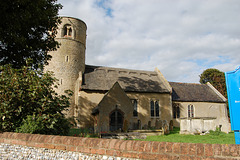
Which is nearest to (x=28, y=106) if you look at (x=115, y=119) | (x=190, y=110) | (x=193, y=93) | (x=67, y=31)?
(x=115, y=119)

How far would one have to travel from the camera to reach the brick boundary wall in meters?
3.38

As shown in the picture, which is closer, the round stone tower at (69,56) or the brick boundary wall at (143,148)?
the brick boundary wall at (143,148)

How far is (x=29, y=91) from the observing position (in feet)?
29.2

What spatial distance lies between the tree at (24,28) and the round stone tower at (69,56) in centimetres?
1029

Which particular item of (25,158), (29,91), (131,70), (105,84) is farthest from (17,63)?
(131,70)

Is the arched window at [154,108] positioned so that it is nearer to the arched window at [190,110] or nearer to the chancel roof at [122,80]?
the chancel roof at [122,80]

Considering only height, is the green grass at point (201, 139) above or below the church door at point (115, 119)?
below

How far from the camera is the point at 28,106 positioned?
28.6 ft

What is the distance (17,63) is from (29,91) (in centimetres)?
598

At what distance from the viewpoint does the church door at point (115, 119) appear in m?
20.4

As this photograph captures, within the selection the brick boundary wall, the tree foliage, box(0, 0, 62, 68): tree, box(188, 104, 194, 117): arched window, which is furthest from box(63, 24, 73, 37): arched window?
the brick boundary wall

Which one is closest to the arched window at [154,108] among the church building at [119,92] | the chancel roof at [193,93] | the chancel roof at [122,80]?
the church building at [119,92]

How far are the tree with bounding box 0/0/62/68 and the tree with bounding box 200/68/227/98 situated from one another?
4229cm

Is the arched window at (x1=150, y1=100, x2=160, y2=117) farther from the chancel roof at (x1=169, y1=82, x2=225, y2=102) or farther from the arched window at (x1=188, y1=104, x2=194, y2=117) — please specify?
the arched window at (x1=188, y1=104, x2=194, y2=117)
